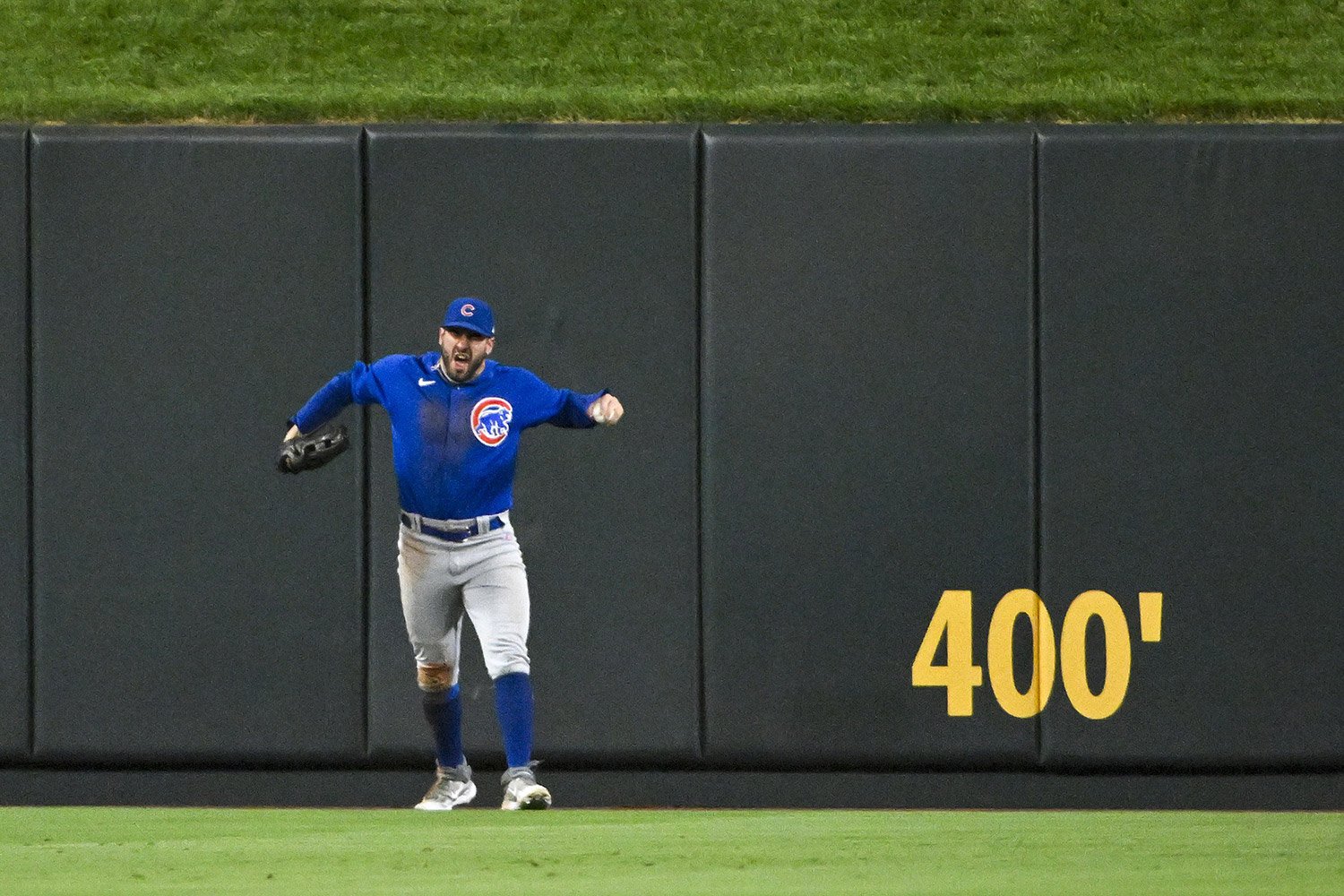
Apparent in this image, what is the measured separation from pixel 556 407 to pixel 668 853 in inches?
78.8

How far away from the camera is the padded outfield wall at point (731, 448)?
6.51 meters

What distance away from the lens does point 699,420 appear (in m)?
6.55

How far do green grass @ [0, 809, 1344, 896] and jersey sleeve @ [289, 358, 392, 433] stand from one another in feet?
4.15

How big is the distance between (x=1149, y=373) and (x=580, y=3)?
100 inches

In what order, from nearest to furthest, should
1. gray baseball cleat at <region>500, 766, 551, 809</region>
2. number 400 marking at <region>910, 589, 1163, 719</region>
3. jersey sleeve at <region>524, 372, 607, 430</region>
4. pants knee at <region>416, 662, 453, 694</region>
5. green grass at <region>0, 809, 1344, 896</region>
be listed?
1. green grass at <region>0, 809, 1344, 896</region>
2. gray baseball cleat at <region>500, 766, 551, 809</region>
3. jersey sleeve at <region>524, 372, 607, 430</region>
4. pants knee at <region>416, 662, 453, 694</region>
5. number 400 marking at <region>910, 589, 1163, 719</region>

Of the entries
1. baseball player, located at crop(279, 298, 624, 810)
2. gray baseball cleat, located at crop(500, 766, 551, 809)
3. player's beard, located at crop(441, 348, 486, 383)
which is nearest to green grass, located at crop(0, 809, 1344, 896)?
gray baseball cleat, located at crop(500, 766, 551, 809)

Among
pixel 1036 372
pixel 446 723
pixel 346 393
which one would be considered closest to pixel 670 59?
pixel 1036 372

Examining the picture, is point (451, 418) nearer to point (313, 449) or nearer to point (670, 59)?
point (313, 449)

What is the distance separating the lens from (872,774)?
21.5 ft

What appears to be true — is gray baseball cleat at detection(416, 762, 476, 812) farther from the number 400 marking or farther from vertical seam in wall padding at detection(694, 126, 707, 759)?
the number 400 marking

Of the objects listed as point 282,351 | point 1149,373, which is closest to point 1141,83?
point 1149,373

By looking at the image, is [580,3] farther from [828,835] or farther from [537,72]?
[828,835]

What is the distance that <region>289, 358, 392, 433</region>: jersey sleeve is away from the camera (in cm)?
591

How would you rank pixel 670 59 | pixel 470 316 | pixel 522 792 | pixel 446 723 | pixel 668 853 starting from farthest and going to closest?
1. pixel 670 59
2. pixel 446 723
3. pixel 470 316
4. pixel 522 792
5. pixel 668 853
